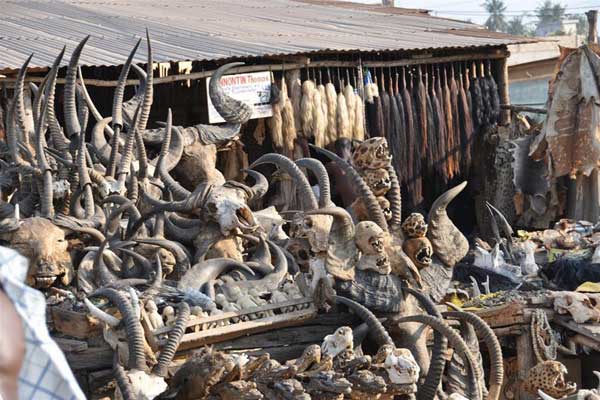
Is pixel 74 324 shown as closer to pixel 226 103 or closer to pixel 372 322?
pixel 372 322

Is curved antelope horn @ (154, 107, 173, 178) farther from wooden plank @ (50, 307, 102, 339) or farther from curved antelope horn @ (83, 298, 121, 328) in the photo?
curved antelope horn @ (83, 298, 121, 328)

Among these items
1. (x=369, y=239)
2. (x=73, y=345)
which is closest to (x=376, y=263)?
(x=369, y=239)

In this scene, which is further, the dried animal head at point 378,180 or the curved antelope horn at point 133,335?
the dried animal head at point 378,180

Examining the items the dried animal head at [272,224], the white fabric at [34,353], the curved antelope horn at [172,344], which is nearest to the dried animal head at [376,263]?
the curved antelope horn at [172,344]

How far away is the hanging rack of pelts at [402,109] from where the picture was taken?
13344mm

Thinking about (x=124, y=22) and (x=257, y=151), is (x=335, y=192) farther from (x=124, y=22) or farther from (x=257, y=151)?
(x=124, y=22)

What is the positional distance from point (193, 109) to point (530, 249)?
515 centimetres

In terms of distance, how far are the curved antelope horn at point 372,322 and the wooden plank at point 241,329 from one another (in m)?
0.25

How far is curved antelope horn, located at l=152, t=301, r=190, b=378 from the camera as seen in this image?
6.34 metres

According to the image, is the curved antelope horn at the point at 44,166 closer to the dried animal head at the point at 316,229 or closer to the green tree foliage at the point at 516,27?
the dried animal head at the point at 316,229

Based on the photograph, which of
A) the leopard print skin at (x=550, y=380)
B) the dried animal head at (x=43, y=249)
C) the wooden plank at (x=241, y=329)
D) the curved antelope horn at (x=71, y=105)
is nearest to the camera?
the wooden plank at (x=241, y=329)

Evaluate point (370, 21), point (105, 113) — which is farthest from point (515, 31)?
point (105, 113)

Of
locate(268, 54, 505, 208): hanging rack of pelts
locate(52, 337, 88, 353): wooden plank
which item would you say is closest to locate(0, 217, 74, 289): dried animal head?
locate(52, 337, 88, 353): wooden plank

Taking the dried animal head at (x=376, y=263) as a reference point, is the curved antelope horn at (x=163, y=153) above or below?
above
